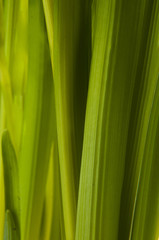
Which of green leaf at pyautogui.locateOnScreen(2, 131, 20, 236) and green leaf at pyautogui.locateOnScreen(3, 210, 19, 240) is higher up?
green leaf at pyautogui.locateOnScreen(2, 131, 20, 236)

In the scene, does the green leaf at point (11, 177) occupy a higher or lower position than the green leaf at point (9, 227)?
higher

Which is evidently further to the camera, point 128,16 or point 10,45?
point 10,45

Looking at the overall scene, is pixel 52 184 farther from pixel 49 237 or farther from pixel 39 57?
pixel 39 57

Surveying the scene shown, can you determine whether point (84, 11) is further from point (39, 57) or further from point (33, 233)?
point (33, 233)

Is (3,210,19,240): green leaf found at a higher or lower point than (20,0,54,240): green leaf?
lower

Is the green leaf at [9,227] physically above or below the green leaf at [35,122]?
below

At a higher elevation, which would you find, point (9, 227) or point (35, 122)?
point (35, 122)

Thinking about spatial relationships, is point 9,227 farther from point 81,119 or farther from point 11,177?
point 81,119

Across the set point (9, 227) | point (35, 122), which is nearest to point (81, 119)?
point (35, 122)

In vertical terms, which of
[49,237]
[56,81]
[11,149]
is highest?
[56,81]

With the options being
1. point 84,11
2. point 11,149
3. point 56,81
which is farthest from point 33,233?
point 84,11

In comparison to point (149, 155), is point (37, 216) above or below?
below
